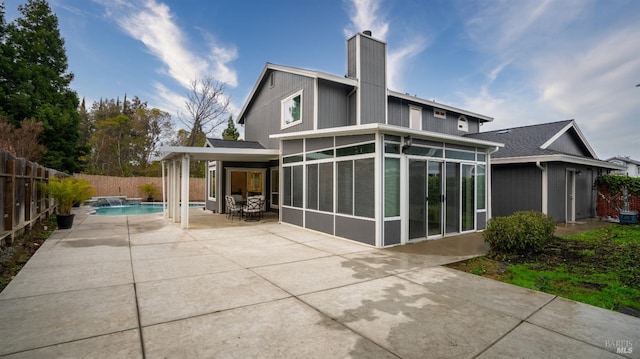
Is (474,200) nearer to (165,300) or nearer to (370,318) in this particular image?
(370,318)

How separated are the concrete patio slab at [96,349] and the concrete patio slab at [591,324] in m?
3.90

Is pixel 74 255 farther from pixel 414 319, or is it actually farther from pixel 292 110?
pixel 292 110

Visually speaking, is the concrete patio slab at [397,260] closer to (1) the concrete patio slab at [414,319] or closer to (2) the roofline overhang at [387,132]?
(1) the concrete patio slab at [414,319]

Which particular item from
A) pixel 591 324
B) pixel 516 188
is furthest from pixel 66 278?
pixel 516 188

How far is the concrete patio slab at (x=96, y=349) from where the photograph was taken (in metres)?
2.39

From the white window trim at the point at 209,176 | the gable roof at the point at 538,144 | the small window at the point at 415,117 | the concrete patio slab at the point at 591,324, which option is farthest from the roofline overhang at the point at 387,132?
the white window trim at the point at 209,176

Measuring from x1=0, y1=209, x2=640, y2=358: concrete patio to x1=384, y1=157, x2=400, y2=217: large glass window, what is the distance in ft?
4.42

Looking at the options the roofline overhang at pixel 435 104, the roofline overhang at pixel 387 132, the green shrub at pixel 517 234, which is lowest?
the green shrub at pixel 517 234

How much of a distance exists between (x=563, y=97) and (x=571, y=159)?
396 cm

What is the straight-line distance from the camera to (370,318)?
3162mm

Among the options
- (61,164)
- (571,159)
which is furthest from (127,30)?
(571,159)

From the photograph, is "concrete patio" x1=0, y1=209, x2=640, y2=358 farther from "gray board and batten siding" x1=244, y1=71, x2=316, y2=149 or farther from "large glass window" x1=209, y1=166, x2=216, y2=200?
"large glass window" x1=209, y1=166, x2=216, y2=200

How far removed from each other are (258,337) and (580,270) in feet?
18.2

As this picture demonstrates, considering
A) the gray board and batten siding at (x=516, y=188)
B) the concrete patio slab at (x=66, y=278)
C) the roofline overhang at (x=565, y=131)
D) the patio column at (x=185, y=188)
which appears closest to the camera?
the concrete patio slab at (x=66, y=278)
